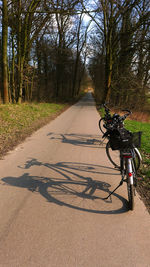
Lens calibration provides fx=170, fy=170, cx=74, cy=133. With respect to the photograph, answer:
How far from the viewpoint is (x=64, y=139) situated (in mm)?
6508

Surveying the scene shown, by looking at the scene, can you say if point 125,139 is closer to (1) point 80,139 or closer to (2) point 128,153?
(2) point 128,153

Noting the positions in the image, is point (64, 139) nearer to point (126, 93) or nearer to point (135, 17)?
point (126, 93)

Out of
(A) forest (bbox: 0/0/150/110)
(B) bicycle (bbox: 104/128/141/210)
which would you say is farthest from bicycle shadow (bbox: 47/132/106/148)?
(A) forest (bbox: 0/0/150/110)

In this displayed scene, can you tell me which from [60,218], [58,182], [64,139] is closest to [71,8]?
[64,139]

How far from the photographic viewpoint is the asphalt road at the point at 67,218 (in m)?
1.96

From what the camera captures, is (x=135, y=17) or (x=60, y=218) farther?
(x=135, y=17)

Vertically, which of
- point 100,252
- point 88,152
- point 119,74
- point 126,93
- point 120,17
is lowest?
point 100,252

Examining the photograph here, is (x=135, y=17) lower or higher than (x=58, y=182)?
higher

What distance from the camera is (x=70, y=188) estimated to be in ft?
10.8

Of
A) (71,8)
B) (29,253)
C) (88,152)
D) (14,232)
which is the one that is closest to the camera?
(29,253)

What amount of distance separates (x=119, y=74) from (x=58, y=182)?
1738 cm

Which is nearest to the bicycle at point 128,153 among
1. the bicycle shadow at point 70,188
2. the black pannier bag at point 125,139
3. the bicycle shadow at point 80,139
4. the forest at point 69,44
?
the black pannier bag at point 125,139

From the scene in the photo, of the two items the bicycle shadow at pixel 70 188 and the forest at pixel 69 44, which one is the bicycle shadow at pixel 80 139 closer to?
the bicycle shadow at pixel 70 188

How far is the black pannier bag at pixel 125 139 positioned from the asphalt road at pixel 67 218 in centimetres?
90
